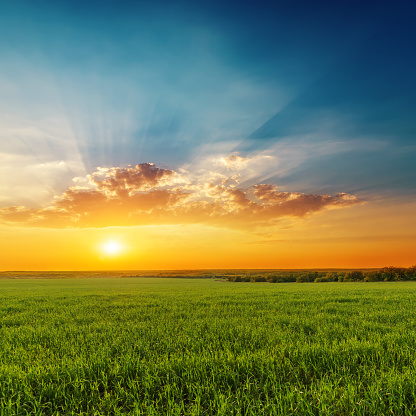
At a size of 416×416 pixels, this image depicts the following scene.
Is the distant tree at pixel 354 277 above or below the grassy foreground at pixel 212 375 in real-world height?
below

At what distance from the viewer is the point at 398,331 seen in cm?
766

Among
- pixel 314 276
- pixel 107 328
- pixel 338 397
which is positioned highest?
pixel 338 397

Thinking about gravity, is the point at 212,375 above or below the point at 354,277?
above

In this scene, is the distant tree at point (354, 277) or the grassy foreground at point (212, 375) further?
the distant tree at point (354, 277)

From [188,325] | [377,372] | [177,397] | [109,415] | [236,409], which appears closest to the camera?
[236,409]

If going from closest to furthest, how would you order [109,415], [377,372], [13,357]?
[109,415], [377,372], [13,357]

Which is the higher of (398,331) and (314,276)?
(398,331)

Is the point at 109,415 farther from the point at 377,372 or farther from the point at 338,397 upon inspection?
the point at 377,372

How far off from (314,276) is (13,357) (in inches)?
3365

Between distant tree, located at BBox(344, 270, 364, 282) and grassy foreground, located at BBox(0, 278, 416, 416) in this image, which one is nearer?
grassy foreground, located at BBox(0, 278, 416, 416)

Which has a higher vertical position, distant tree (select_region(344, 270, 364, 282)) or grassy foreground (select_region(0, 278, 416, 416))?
A: grassy foreground (select_region(0, 278, 416, 416))

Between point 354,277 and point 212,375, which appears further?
point 354,277

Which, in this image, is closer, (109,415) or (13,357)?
(109,415)

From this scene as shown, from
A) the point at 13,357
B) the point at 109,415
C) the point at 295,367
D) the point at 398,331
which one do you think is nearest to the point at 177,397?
the point at 109,415
